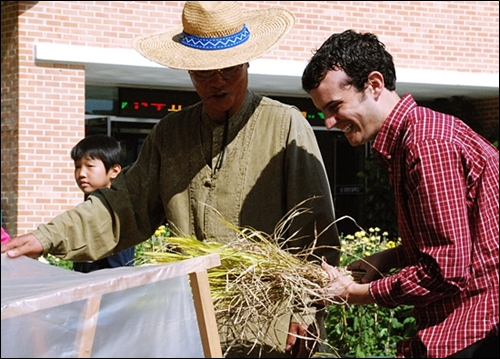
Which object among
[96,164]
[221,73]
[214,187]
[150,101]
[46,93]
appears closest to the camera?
[221,73]

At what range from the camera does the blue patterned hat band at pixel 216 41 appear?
3576mm

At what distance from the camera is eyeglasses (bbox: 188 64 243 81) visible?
3492 millimetres

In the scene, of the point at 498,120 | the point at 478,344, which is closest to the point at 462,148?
the point at 478,344

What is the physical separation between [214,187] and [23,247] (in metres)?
0.80

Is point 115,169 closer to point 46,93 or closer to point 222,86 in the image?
point 222,86

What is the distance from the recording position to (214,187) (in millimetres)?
3627

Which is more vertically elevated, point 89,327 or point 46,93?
point 89,327

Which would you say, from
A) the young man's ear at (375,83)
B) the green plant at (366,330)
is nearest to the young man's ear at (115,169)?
the green plant at (366,330)

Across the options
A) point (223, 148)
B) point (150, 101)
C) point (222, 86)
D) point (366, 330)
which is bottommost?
point (150, 101)

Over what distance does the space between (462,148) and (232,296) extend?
3.05ft

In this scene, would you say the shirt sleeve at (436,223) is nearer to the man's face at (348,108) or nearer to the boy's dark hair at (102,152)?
the man's face at (348,108)

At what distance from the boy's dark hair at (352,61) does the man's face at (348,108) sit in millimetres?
20

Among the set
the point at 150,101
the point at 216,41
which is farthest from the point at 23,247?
the point at 150,101

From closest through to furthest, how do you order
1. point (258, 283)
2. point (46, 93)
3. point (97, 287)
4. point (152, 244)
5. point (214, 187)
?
point (97, 287) → point (258, 283) → point (214, 187) → point (152, 244) → point (46, 93)
